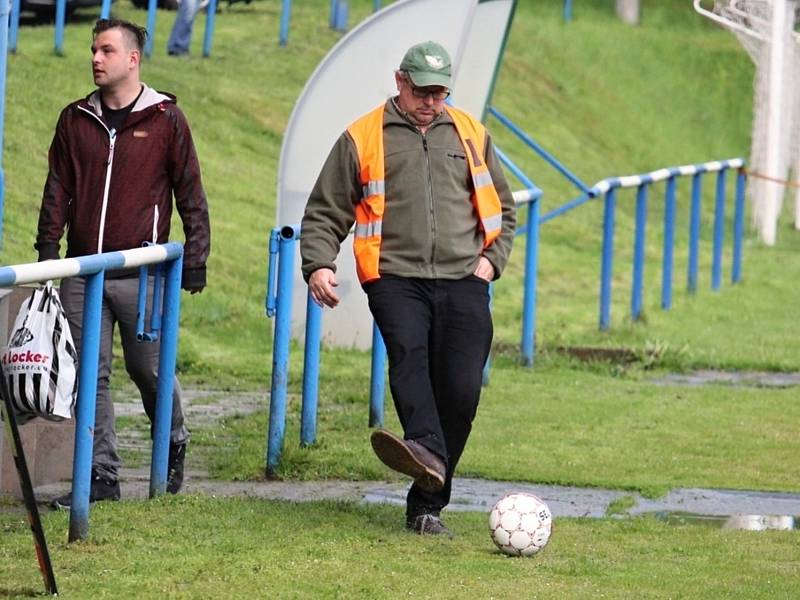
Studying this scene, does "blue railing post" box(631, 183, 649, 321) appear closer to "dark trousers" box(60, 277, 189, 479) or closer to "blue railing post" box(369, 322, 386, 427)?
"blue railing post" box(369, 322, 386, 427)

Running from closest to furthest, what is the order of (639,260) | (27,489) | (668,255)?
(27,489) → (639,260) → (668,255)

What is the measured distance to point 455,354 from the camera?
685 cm

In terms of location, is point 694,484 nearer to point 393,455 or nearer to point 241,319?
point 393,455

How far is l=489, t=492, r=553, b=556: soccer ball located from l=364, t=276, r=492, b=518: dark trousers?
1.14 ft

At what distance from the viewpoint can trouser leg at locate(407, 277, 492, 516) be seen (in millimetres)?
6844

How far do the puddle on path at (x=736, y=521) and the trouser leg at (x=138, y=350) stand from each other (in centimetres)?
187

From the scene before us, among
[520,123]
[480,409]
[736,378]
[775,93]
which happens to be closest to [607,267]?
[736,378]

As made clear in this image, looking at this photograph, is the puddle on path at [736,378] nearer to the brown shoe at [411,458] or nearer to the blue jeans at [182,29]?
the brown shoe at [411,458]

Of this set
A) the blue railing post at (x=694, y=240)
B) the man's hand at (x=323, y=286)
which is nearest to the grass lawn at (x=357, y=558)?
the man's hand at (x=323, y=286)

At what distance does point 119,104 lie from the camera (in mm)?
7152

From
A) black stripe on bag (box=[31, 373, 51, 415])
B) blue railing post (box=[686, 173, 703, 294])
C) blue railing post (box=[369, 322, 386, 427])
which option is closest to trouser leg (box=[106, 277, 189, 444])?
black stripe on bag (box=[31, 373, 51, 415])

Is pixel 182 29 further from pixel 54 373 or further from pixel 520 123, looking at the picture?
pixel 54 373

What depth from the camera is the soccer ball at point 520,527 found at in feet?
21.0

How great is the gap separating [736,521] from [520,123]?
19356 mm
